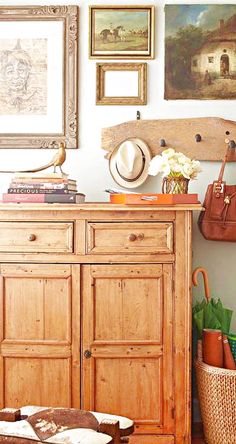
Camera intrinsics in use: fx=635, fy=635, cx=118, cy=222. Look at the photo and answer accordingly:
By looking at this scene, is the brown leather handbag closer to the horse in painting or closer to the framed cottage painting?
the framed cottage painting

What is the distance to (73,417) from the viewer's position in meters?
2.12

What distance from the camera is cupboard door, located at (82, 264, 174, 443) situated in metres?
2.81

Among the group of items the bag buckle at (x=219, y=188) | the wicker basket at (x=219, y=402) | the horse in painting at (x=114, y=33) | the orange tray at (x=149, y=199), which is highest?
the horse in painting at (x=114, y=33)

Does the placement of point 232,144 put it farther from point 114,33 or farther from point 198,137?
point 114,33

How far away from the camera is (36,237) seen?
111 inches

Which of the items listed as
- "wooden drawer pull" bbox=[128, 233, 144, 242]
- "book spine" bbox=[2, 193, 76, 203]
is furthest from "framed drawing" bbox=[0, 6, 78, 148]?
"wooden drawer pull" bbox=[128, 233, 144, 242]

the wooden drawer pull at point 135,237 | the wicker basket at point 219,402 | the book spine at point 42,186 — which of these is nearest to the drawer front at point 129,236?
the wooden drawer pull at point 135,237

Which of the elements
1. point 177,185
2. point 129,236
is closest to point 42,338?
point 129,236

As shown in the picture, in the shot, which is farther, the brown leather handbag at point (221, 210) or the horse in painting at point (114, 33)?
the horse in painting at point (114, 33)

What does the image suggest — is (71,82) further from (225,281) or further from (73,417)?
(73,417)

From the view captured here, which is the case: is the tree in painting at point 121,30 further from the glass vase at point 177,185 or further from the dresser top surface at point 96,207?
the dresser top surface at point 96,207

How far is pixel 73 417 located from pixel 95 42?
2.00m

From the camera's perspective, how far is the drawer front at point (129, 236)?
9.20 feet

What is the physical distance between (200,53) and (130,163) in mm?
694
